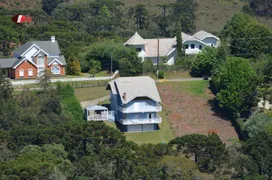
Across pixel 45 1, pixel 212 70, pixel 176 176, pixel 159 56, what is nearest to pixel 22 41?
pixel 159 56

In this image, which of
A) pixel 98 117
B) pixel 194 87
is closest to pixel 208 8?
pixel 194 87

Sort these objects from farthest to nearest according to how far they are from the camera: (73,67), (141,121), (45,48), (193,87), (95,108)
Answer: (45,48) → (73,67) → (193,87) → (141,121) → (95,108)

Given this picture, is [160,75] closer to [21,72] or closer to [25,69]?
[25,69]

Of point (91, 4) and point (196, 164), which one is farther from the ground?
point (91, 4)

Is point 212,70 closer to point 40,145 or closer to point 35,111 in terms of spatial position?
point 35,111

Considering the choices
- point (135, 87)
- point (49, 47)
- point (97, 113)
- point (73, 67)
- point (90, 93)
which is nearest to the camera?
point (97, 113)

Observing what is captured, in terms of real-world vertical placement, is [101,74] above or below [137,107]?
above

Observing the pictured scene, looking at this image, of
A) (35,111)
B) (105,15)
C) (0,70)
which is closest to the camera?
(35,111)

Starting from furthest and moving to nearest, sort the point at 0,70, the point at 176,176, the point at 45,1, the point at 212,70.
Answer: the point at 45,1 < the point at 212,70 < the point at 0,70 < the point at 176,176

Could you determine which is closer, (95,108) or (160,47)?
(95,108)
